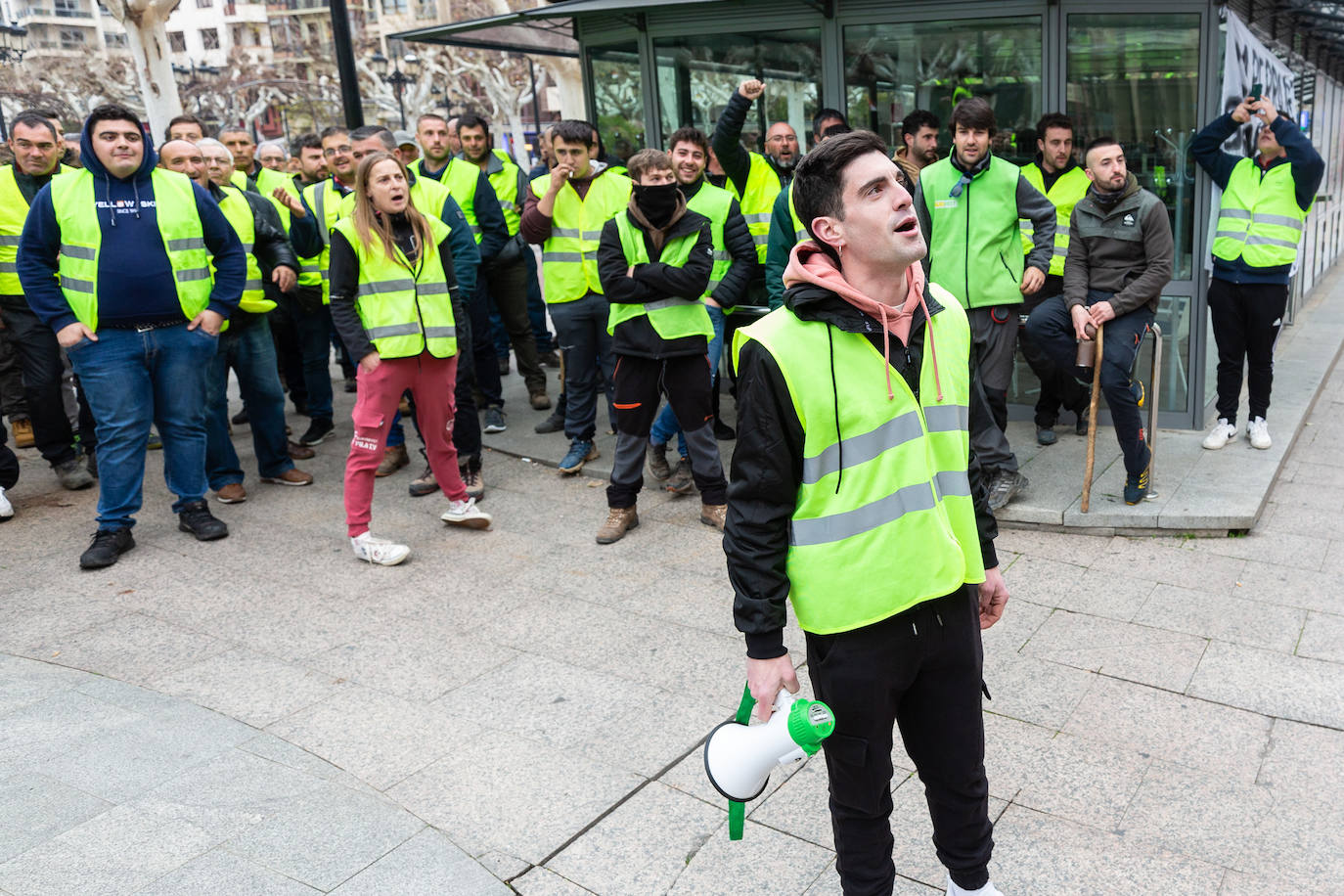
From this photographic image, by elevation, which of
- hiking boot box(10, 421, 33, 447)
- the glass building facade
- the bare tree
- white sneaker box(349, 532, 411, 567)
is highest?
the bare tree

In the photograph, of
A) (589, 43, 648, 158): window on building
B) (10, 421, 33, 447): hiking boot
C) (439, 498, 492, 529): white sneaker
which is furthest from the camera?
(589, 43, 648, 158): window on building

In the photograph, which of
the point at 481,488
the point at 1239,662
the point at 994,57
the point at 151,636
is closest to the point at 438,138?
the point at 481,488

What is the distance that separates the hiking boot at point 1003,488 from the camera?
225 inches

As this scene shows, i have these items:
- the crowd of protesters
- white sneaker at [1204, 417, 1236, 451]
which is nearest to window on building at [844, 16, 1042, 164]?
the crowd of protesters

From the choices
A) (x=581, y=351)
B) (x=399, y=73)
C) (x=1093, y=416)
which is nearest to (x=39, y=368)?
(x=581, y=351)

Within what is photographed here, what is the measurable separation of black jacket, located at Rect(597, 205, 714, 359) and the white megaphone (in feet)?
11.2

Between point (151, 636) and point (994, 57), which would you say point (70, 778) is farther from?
point (994, 57)

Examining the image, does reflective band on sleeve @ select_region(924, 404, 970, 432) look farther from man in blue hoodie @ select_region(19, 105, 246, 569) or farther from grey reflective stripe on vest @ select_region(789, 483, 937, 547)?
man in blue hoodie @ select_region(19, 105, 246, 569)

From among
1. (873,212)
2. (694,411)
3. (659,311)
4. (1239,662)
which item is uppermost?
(873,212)

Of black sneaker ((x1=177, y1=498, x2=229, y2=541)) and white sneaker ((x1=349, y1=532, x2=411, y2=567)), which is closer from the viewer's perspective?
white sneaker ((x1=349, y1=532, x2=411, y2=567))

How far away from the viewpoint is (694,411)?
5785 millimetres

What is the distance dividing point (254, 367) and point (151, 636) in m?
2.57

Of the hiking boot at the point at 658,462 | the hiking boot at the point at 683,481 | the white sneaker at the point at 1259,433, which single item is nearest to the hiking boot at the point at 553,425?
the hiking boot at the point at 658,462

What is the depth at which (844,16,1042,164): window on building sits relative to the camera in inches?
278
